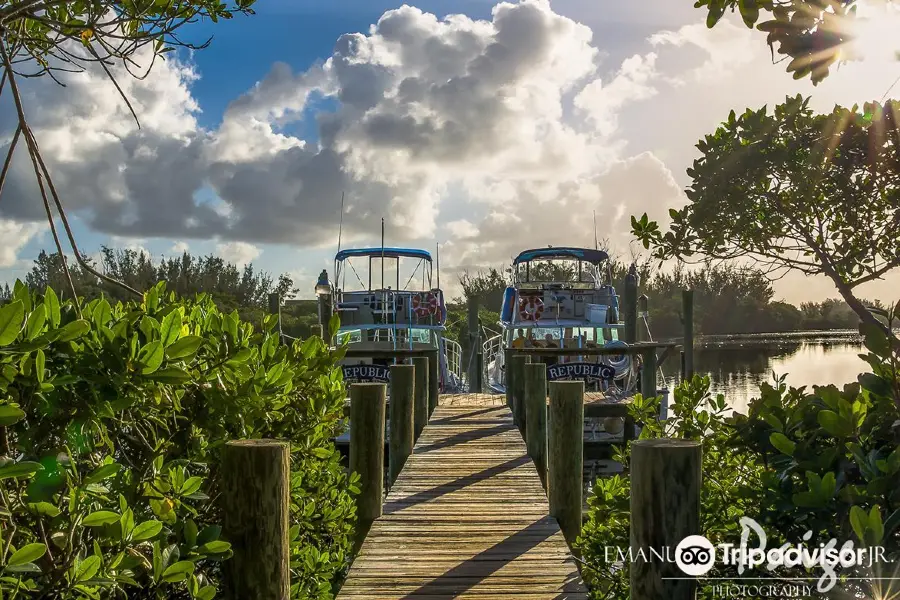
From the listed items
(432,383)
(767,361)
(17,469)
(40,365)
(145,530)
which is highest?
(40,365)

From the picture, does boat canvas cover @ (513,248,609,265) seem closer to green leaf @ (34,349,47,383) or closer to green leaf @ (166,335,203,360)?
green leaf @ (166,335,203,360)

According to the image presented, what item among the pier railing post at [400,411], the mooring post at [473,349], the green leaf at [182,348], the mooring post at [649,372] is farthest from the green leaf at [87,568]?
the mooring post at [473,349]

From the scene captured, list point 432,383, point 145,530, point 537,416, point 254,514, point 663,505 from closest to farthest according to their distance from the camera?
point 145,530 < point 254,514 < point 663,505 < point 537,416 < point 432,383

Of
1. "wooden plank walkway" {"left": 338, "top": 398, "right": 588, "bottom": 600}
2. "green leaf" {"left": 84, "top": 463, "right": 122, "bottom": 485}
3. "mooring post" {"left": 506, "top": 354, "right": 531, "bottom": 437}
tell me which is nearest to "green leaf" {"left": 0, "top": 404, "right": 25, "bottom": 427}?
"green leaf" {"left": 84, "top": 463, "right": 122, "bottom": 485}

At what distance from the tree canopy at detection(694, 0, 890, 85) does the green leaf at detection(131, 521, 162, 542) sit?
242cm

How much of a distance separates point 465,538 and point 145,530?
3.46m

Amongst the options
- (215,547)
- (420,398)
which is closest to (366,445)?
(215,547)

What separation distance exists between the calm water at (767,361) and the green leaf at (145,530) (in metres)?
24.1

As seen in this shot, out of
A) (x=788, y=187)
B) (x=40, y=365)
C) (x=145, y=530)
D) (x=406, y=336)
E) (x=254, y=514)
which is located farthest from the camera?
(x=406, y=336)

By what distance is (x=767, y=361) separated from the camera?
4128 centimetres

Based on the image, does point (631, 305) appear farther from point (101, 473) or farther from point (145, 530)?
point (101, 473)

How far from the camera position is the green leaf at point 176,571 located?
197cm

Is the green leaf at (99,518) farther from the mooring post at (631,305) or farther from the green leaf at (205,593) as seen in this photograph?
the mooring post at (631,305)

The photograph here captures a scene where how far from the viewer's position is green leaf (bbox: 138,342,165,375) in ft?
6.14
